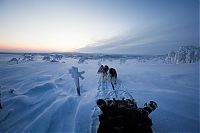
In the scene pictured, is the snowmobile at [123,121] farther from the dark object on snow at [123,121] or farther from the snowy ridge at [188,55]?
the snowy ridge at [188,55]

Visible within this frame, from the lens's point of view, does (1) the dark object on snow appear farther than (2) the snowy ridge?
No

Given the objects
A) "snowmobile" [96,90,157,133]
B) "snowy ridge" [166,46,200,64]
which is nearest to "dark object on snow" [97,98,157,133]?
"snowmobile" [96,90,157,133]

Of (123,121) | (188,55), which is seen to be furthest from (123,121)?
(188,55)

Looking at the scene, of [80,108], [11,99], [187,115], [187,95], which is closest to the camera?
[187,115]

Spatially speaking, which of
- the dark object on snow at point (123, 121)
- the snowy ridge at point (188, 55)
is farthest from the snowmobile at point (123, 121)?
the snowy ridge at point (188, 55)

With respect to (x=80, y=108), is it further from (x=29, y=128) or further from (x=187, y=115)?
(x=187, y=115)

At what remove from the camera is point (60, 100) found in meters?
6.93

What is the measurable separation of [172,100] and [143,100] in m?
1.33

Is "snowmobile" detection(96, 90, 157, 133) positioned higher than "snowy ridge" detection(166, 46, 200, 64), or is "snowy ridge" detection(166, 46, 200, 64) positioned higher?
"snowy ridge" detection(166, 46, 200, 64)

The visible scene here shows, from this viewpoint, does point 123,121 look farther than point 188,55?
No

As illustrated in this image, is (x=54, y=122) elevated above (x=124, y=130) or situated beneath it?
situated beneath

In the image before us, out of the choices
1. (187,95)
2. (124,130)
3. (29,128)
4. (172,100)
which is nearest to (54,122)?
(29,128)

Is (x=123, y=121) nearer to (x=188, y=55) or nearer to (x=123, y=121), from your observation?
(x=123, y=121)

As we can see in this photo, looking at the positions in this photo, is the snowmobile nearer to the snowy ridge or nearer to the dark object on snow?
the dark object on snow
